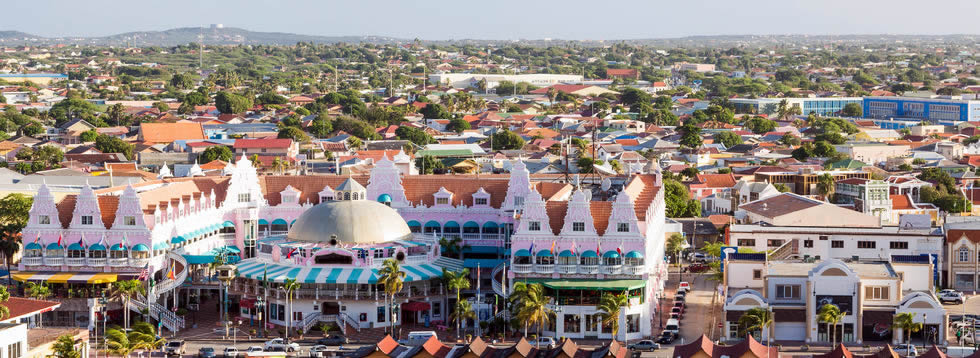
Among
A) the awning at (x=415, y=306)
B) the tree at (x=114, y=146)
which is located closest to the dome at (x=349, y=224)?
the awning at (x=415, y=306)

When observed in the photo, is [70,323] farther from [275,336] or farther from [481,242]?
[481,242]

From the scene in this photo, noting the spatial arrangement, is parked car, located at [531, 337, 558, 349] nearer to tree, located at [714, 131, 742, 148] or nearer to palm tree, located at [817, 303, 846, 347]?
palm tree, located at [817, 303, 846, 347]

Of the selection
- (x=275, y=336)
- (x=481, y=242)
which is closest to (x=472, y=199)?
(x=481, y=242)

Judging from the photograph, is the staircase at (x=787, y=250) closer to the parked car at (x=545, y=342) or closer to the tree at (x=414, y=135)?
the parked car at (x=545, y=342)

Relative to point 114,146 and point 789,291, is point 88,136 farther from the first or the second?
point 789,291

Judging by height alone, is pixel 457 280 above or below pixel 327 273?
below

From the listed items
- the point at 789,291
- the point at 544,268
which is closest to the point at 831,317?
the point at 789,291

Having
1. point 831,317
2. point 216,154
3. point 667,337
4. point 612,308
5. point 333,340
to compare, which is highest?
point 216,154
